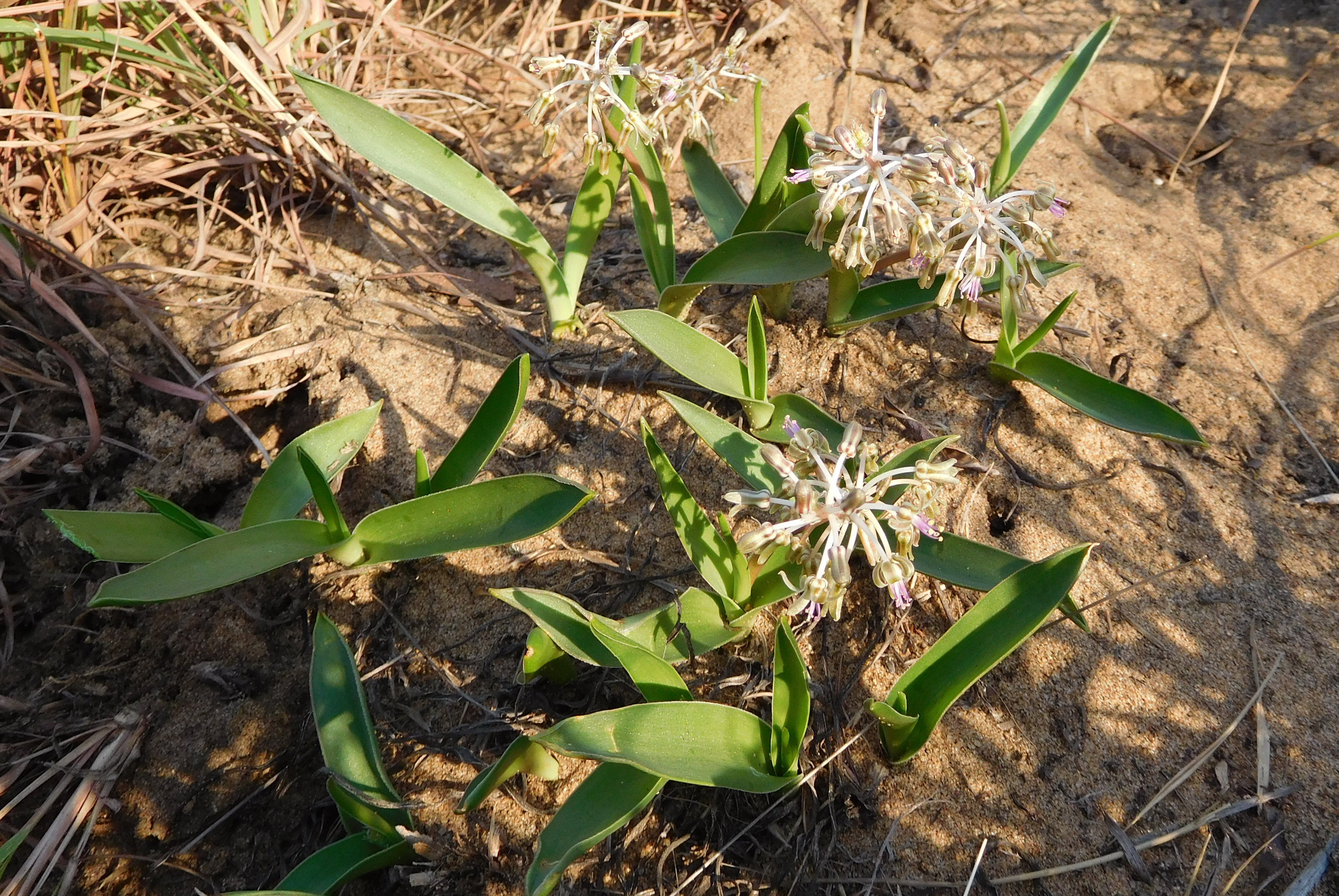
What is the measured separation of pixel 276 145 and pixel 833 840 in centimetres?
288

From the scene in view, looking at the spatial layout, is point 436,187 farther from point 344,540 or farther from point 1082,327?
point 1082,327

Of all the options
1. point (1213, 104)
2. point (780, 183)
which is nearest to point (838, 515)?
point (780, 183)

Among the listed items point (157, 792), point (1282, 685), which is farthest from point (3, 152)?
point (1282, 685)

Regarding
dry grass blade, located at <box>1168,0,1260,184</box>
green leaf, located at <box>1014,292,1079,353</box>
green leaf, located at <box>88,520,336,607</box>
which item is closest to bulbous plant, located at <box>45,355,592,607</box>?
green leaf, located at <box>88,520,336,607</box>

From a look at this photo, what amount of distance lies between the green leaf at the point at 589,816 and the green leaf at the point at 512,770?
14 centimetres

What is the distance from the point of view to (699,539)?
→ 1.86 m

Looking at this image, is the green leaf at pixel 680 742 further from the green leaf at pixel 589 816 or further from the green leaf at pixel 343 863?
the green leaf at pixel 343 863

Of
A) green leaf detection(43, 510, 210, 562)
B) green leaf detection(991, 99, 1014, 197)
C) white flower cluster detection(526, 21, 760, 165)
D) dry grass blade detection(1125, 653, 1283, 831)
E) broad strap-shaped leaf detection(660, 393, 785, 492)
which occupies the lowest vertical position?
dry grass blade detection(1125, 653, 1283, 831)

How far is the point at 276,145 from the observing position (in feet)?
9.71

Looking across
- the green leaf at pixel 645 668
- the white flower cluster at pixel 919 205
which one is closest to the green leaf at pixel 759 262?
the white flower cluster at pixel 919 205

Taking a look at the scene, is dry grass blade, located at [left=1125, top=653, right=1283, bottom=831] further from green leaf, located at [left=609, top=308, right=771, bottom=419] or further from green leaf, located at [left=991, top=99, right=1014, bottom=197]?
green leaf, located at [left=991, top=99, right=1014, bottom=197]

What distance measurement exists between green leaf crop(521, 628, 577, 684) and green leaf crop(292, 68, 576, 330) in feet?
3.75

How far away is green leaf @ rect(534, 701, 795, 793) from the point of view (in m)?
1.54

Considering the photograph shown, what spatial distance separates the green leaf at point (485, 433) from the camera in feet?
6.62
